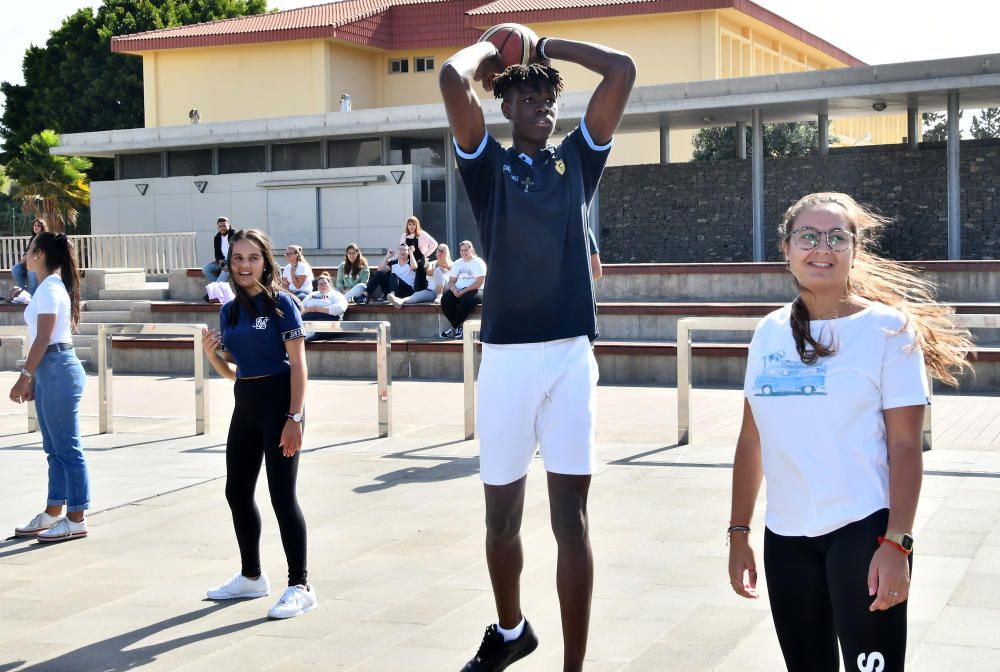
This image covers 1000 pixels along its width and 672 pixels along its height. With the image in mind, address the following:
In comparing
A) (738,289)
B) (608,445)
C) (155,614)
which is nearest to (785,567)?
(155,614)

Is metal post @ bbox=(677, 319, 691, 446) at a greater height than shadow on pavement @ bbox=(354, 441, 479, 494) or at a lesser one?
greater

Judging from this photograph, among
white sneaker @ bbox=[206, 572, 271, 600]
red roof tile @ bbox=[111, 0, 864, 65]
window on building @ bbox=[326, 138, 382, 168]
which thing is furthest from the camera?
red roof tile @ bbox=[111, 0, 864, 65]

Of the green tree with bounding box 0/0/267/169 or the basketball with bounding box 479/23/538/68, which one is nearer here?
the basketball with bounding box 479/23/538/68

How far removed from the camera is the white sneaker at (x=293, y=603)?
17.0 ft

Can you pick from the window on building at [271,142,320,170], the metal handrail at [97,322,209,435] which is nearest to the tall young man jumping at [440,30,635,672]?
the metal handrail at [97,322,209,435]

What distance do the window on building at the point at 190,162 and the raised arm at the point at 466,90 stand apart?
2849cm

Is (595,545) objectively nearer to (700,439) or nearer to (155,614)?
(155,614)

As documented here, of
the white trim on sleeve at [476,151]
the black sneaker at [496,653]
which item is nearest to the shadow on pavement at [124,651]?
the black sneaker at [496,653]

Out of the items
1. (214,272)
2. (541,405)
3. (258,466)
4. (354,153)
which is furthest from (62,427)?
(354,153)

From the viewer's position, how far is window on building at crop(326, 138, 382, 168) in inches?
1158

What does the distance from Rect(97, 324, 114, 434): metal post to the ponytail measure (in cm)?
417

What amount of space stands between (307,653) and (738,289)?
1537 centimetres

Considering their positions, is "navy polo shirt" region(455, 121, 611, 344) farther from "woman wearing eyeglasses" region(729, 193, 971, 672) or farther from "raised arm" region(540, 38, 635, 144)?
"woman wearing eyeglasses" region(729, 193, 971, 672)

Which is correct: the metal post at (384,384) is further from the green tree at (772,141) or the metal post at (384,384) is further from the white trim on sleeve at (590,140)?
the green tree at (772,141)
